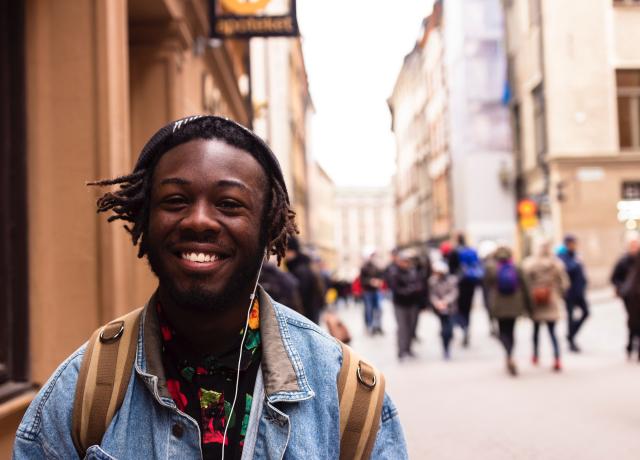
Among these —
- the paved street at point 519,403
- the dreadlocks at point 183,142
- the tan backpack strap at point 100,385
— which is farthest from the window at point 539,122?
the tan backpack strap at point 100,385

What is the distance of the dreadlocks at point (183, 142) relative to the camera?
1.86 metres

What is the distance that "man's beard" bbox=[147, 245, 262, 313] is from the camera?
180cm

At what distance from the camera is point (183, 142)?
6.04 feet

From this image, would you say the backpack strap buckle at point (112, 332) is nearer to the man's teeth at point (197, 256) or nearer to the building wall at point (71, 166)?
the man's teeth at point (197, 256)

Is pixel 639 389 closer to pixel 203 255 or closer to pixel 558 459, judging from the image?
pixel 558 459

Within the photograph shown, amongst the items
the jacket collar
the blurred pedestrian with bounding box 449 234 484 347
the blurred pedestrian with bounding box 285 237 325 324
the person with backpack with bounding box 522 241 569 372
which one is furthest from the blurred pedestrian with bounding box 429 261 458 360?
the jacket collar

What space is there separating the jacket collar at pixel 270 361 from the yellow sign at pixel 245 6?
7.86 metres

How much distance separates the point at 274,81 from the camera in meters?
42.8

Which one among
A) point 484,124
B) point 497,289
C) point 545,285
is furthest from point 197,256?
point 484,124

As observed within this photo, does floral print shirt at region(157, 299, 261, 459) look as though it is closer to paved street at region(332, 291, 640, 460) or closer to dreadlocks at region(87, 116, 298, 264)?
dreadlocks at region(87, 116, 298, 264)

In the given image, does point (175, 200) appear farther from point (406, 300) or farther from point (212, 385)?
point (406, 300)

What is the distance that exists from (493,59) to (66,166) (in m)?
30.6

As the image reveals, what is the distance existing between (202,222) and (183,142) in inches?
7.9

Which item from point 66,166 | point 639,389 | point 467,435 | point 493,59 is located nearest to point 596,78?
point 493,59
